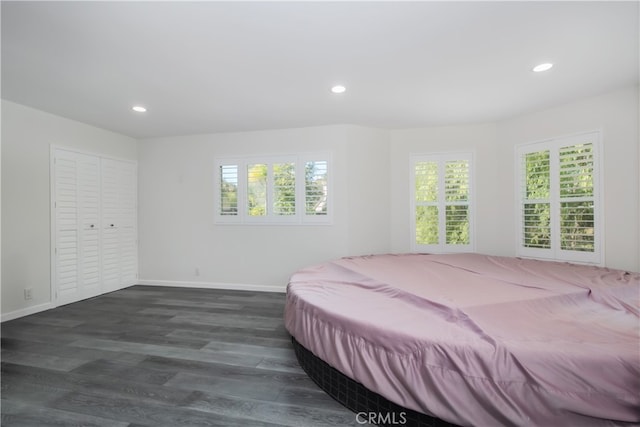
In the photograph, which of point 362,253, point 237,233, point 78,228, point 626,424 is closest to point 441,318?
point 626,424

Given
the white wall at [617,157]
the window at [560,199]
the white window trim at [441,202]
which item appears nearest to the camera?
the white wall at [617,157]

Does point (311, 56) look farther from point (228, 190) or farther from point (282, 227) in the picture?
A: point (228, 190)

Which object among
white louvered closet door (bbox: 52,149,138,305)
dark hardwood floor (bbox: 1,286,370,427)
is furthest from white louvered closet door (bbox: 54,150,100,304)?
dark hardwood floor (bbox: 1,286,370,427)

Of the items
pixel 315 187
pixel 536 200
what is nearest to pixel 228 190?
pixel 315 187

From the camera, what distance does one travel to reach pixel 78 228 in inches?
147

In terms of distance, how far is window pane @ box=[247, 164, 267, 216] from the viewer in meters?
4.26

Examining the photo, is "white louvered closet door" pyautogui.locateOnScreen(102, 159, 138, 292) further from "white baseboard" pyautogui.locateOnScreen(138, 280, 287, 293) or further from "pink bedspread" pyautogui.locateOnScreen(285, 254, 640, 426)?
"pink bedspread" pyautogui.locateOnScreen(285, 254, 640, 426)

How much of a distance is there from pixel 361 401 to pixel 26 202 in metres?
4.11

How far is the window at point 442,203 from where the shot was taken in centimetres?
403

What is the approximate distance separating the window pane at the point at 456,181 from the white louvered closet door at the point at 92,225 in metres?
4.92

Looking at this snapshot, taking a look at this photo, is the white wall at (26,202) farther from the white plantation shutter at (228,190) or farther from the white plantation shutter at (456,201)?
the white plantation shutter at (456,201)

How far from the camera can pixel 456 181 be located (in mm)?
4055
